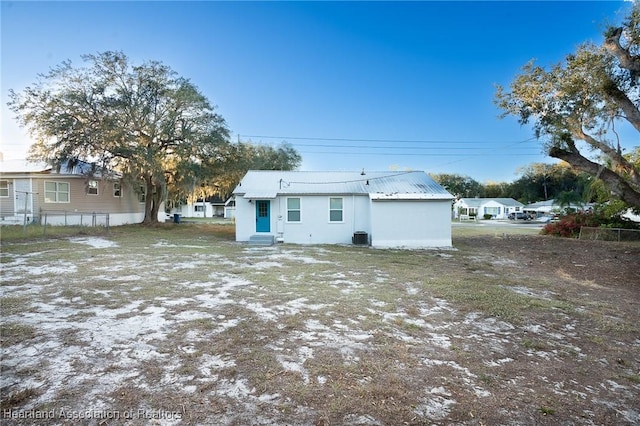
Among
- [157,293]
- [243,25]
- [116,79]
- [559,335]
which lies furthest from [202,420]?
[116,79]

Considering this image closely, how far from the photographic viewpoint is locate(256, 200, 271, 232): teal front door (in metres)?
15.5

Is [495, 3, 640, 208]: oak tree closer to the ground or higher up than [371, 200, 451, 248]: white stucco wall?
higher up

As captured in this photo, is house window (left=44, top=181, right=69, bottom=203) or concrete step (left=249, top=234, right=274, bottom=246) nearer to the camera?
concrete step (left=249, top=234, right=274, bottom=246)

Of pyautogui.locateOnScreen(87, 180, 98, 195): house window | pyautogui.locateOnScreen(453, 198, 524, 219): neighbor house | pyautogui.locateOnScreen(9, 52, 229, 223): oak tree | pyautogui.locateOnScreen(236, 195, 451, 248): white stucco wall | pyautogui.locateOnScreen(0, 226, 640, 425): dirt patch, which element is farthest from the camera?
pyautogui.locateOnScreen(453, 198, 524, 219): neighbor house

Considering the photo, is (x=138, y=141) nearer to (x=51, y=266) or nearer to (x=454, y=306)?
(x=51, y=266)

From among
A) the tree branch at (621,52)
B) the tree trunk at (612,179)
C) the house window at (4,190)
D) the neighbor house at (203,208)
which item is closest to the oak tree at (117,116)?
the house window at (4,190)

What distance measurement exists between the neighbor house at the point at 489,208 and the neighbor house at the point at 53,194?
164 ft

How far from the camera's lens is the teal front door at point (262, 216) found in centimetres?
1550

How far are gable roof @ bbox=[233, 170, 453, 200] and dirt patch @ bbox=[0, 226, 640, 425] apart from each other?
738cm

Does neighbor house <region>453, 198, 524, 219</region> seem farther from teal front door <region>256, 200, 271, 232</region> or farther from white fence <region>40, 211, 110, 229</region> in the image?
white fence <region>40, 211, 110, 229</region>

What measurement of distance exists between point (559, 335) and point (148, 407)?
4.85 meters

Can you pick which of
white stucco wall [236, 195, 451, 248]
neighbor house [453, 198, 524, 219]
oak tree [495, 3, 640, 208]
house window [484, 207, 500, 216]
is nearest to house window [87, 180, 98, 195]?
white stucco wall [236, 195, 451, 248]

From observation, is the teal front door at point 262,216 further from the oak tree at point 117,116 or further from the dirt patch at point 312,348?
the dirt patch at point 312,348

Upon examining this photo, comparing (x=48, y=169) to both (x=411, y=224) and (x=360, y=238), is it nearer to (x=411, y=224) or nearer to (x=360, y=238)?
(x=360, y=238)
